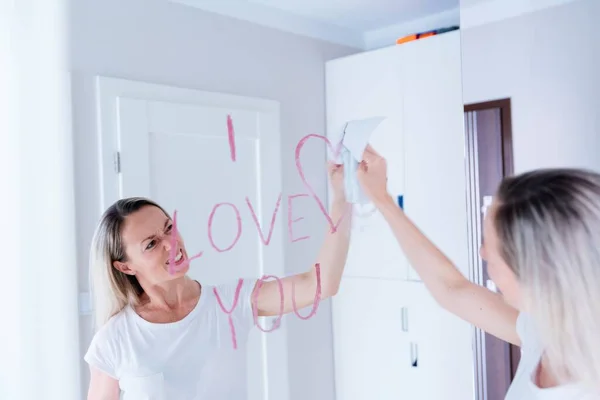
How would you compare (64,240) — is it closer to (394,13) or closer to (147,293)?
(147,293)

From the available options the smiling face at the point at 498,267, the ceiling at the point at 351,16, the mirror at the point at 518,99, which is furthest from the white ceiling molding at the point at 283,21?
the smiling face at the point at 498,267

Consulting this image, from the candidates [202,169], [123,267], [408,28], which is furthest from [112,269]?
[408,28]

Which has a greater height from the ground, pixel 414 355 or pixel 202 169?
pixel 202 169

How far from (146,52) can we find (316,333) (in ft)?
2.33

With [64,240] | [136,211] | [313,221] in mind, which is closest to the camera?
[136,211]

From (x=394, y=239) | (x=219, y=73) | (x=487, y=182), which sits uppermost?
(x=219, y=73)

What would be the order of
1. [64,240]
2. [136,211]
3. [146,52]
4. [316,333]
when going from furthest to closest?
[316,333] → [146,52] → [64,240] → [136,211]

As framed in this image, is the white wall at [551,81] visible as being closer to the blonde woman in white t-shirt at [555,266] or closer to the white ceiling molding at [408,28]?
the blonde woman in white t-shirt at [555,266]

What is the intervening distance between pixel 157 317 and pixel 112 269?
9 cm

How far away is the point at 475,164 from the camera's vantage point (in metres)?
1.01

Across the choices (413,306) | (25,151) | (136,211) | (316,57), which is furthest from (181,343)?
(316,57)

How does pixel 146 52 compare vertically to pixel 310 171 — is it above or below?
above

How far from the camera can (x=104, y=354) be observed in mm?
800

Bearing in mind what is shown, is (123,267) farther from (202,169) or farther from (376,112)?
(376,112)
